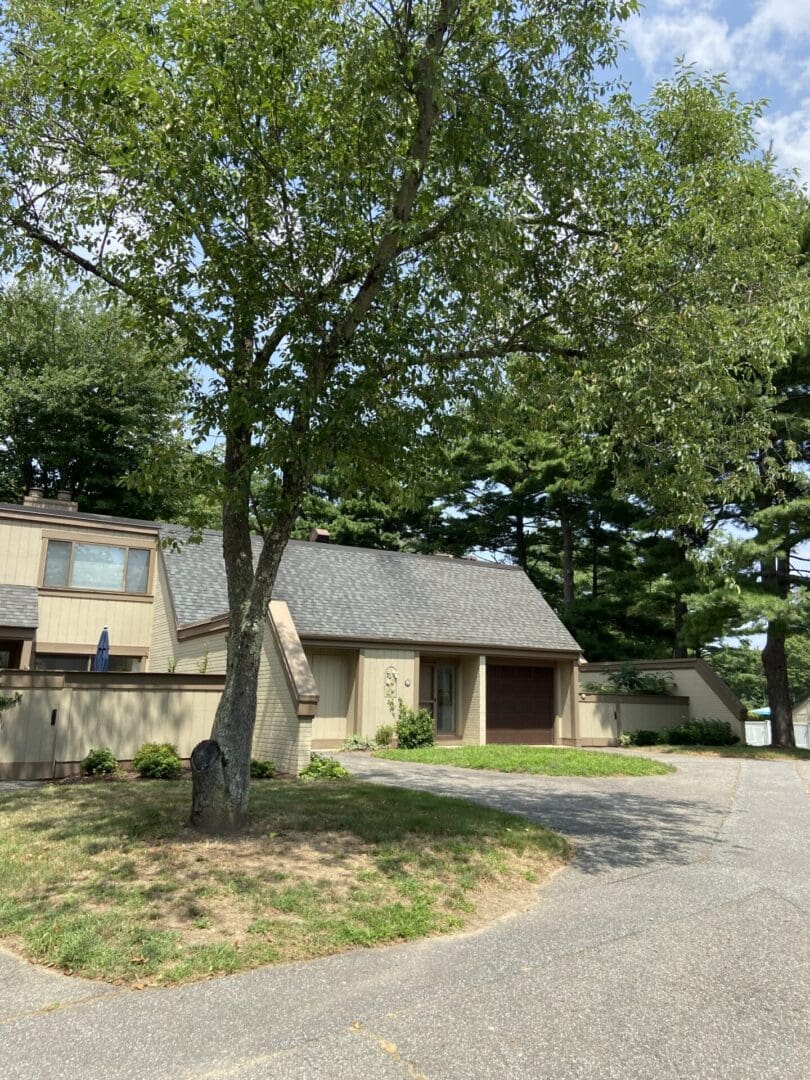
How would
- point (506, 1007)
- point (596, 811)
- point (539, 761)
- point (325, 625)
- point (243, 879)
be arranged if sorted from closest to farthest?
point (506, 1007) → point (243, 879) → point (596, 811) → point (539, 761) → point (325, 625)

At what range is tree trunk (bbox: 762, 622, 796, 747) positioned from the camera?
23.0m

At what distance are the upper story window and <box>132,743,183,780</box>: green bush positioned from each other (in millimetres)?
9751

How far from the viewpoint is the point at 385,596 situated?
21703mm

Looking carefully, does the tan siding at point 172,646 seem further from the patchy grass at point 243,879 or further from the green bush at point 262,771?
the patchy grass at point 243,879

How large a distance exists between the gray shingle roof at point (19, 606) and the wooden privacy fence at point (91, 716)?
6.36 m

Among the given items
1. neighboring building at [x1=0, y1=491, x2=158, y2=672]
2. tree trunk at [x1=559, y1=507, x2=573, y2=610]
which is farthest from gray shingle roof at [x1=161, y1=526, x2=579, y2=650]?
tree trunk at [x1=559, y1=507, x2=573, y2=610]

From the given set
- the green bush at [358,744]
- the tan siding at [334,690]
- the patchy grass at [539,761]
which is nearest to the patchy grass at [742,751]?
the patchy grass at [539,761]

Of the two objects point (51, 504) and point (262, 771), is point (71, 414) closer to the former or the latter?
point (51, 504)

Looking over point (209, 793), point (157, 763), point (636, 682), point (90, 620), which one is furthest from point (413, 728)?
point (209, 793)

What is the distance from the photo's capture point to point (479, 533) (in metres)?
38.5

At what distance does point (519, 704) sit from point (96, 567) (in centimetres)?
1273

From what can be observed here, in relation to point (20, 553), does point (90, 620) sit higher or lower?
lower

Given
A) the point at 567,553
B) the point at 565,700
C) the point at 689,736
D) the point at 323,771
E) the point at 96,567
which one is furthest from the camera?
Result: the point at 567,553

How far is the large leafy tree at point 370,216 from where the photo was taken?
751cm
